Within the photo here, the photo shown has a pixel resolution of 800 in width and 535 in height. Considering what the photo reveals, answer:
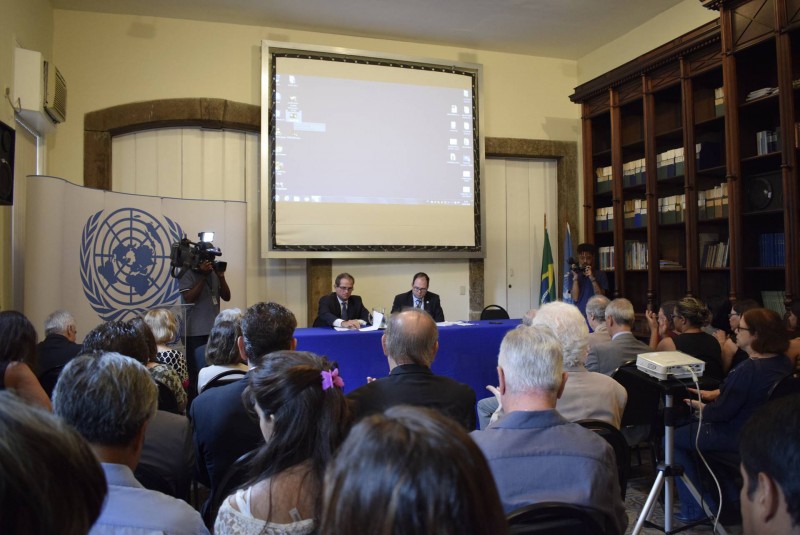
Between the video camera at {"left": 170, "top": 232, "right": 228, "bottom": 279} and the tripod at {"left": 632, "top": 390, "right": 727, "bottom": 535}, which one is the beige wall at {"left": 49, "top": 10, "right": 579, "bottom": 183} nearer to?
the video camera at {"left": 170, "top": 232, "right": 228, "bottom": 279}

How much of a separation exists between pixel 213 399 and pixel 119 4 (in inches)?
202

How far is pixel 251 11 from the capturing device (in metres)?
5.93

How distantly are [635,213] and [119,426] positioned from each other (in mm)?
5852

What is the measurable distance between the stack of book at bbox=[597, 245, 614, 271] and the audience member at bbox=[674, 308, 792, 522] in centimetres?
381

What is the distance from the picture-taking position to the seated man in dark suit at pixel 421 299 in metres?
5.74

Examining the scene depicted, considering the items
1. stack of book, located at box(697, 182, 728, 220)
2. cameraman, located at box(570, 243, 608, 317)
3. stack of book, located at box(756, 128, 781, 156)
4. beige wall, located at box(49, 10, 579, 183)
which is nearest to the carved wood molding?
beige wall, located at box(49, 10, 579, 183)

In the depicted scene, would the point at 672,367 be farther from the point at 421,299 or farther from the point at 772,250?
the point at 421,299

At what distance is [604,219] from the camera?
6.55 metres

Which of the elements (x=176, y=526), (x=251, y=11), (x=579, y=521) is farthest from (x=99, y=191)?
(x=579, y=521)

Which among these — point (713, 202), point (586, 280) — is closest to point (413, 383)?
point (713, 202)

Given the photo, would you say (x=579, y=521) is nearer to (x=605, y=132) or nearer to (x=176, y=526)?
(x=176, y=526)

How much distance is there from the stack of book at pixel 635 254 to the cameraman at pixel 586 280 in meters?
0.30

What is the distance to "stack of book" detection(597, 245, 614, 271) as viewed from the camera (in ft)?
21.3

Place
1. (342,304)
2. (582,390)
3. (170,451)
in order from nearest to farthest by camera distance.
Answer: (170,451)
(582,390)
(342,304)
